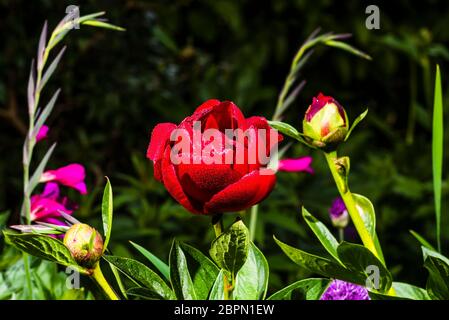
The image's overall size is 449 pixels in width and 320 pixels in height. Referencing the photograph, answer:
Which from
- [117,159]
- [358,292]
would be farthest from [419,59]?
[358,292]

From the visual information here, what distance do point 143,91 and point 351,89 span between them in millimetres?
810

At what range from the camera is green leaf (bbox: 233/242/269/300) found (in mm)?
521

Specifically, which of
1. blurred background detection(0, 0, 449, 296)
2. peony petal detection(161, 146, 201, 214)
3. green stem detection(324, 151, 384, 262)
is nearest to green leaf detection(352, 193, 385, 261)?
green stem detection(324, 151, 384, 262)

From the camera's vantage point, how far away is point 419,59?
208 centimetres

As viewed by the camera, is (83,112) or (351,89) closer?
(83,112)

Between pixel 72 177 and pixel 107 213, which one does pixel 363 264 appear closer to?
pixel 107 213

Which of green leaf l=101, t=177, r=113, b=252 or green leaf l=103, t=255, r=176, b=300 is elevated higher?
green leaf l=101, t=177, r=113, b=252

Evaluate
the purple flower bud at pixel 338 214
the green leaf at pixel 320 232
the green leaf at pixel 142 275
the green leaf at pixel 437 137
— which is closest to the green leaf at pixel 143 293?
the green leaf at pixel 142 275

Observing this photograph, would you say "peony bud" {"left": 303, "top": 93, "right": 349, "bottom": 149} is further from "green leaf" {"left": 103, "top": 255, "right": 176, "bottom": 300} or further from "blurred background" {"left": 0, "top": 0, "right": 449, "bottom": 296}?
"blurred background" {"left": 0, "top": 0, "right": 449, "bottom": 296}

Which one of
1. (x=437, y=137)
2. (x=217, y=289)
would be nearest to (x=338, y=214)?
(x=437, y=137)

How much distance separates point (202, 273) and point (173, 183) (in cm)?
9

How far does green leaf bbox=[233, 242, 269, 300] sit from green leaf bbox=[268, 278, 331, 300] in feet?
0.05

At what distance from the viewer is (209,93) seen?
1920 mm

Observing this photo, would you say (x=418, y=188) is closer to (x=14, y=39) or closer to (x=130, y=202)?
(x=130, y=202)
